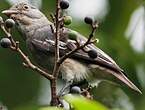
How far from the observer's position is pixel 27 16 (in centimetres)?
600

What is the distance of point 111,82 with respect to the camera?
16.7 ft

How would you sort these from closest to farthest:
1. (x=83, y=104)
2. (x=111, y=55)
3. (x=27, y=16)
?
(x=83, y=104)
(x=111, y=55)
(x=27, y=16)

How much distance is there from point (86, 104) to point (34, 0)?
353cm

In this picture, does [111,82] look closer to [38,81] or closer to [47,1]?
[38,81]

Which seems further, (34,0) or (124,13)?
(34,0)

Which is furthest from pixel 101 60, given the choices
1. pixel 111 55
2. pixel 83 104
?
pixel 83 104

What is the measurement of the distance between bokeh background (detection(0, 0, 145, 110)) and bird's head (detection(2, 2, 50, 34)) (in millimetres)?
318

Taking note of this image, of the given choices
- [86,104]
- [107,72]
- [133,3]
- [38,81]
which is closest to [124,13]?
[133,3]

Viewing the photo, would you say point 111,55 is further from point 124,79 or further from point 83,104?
point 83,104

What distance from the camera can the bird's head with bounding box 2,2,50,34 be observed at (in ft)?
18.2

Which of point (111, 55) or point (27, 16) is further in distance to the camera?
point (27, 16)

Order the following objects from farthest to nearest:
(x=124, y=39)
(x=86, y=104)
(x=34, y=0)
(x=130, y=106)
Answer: (x=34, y=0) < (x=124, y=39) < (x=130, y=106) < (x=86, y=104)

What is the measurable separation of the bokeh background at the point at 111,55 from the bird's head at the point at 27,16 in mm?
318

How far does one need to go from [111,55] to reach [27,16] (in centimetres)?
163
